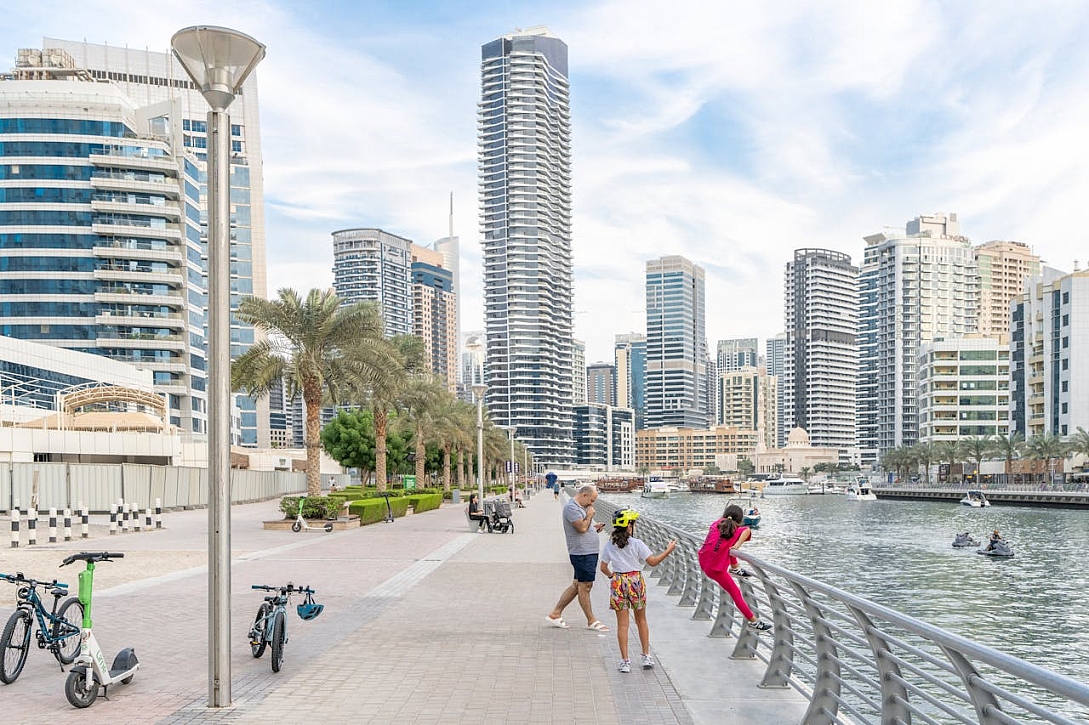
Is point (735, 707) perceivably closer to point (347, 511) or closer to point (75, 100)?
point (347, 511)

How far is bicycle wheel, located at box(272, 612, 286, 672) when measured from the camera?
930 cm

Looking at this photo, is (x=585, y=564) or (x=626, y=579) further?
(x=585, y=564)

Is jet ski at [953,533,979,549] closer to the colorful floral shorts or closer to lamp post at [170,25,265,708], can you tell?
the colorful floral shorts

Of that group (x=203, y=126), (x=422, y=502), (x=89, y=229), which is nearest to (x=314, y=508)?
(x=422, y=502)

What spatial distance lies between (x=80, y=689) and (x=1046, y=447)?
4102 inches

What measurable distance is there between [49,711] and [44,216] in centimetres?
9485

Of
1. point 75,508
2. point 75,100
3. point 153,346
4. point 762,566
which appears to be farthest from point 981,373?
point 762,566

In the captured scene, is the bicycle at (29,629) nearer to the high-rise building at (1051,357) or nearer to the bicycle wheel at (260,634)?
the bicycle wheel at (260,634)

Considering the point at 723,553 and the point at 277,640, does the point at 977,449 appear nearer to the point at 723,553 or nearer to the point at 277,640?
the point at 723,553

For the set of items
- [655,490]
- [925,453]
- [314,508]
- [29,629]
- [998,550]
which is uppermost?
[29,629]

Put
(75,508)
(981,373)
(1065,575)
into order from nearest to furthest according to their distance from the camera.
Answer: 1. (1065,575)
2. (75,508)
3. (981,373)

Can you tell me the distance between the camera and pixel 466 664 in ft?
32.3

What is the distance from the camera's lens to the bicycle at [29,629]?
28.7 ft

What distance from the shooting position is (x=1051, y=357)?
360 feet
